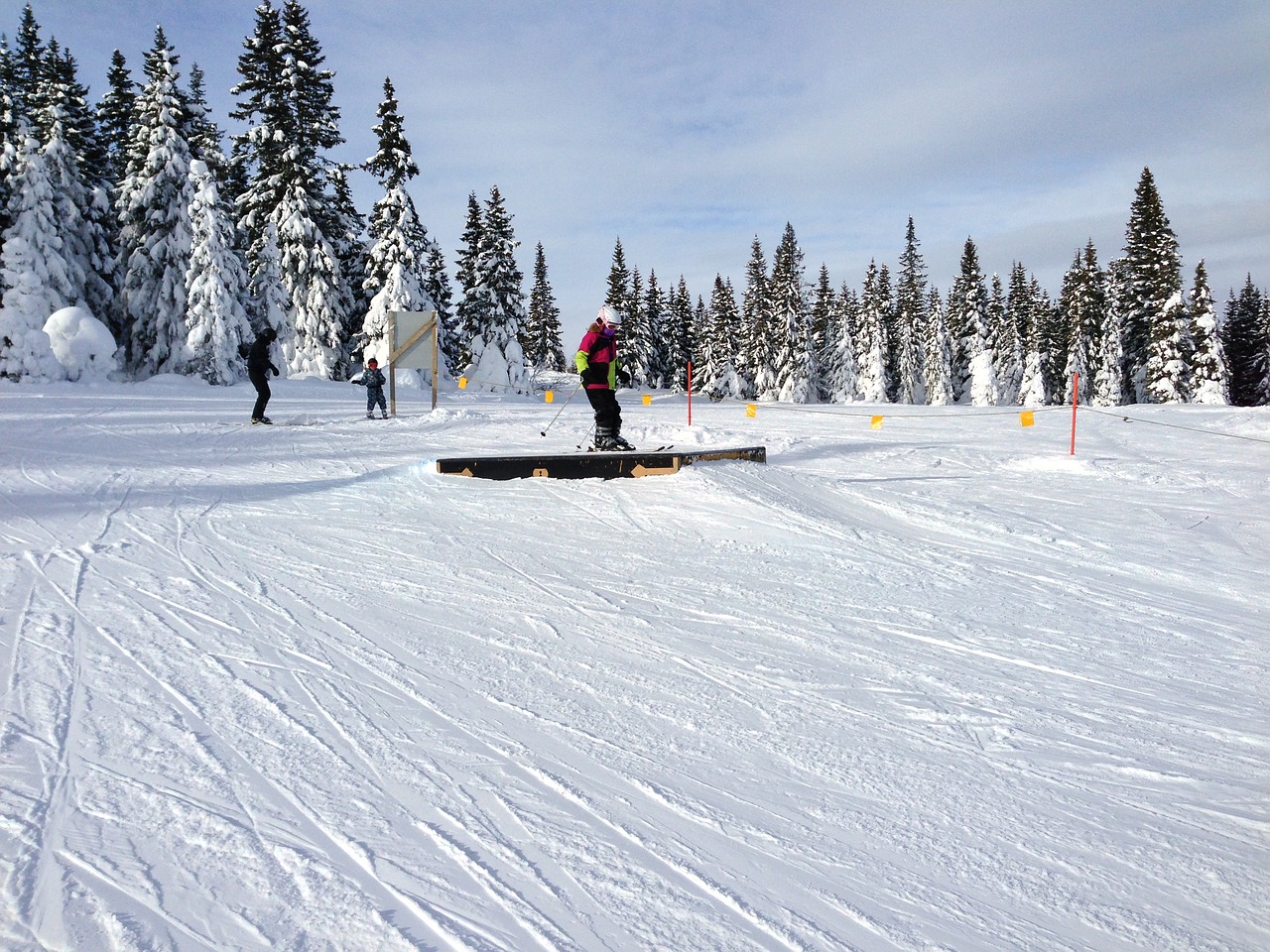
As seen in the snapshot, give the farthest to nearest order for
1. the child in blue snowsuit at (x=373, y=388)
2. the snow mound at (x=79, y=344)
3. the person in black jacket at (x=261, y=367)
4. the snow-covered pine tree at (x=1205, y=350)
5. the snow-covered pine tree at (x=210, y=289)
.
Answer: the snow-covered pine tree at (x=1205, y=350), the snow-covered pine tree at (x=210, y=289), the snow mound at (x=79, y=344), the child in blue snowsuit at (x=373, y=388), the person in black jacket at (x=261, y=367)

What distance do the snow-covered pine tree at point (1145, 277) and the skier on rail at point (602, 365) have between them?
39113 millimetres

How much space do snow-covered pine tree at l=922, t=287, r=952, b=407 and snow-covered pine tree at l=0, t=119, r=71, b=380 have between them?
181 feet

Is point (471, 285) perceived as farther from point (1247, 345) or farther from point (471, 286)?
point (1247, 345)

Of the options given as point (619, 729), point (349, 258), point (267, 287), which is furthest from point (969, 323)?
point (619, 729)

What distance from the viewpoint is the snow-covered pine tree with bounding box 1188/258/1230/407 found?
3644cm

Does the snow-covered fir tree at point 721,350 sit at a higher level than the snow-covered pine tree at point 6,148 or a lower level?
lower

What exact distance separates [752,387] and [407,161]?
31.1 m

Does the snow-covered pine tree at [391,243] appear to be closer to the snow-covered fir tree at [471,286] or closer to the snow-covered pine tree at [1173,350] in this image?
the snow-covered fir tree at [471,286]

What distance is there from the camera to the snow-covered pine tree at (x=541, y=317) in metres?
64.9

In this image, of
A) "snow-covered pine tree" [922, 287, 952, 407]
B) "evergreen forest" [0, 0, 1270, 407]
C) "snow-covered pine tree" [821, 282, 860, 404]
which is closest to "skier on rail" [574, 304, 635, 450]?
"evergreen forest" [0, 0, 1270, 407]

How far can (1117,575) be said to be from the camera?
21.9 feet

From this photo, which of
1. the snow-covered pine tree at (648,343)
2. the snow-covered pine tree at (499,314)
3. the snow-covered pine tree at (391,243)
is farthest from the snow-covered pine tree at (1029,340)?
the snow-covered pine tree at (391,243)

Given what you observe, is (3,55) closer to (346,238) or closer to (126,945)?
(346,238)

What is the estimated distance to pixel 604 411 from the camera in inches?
396
